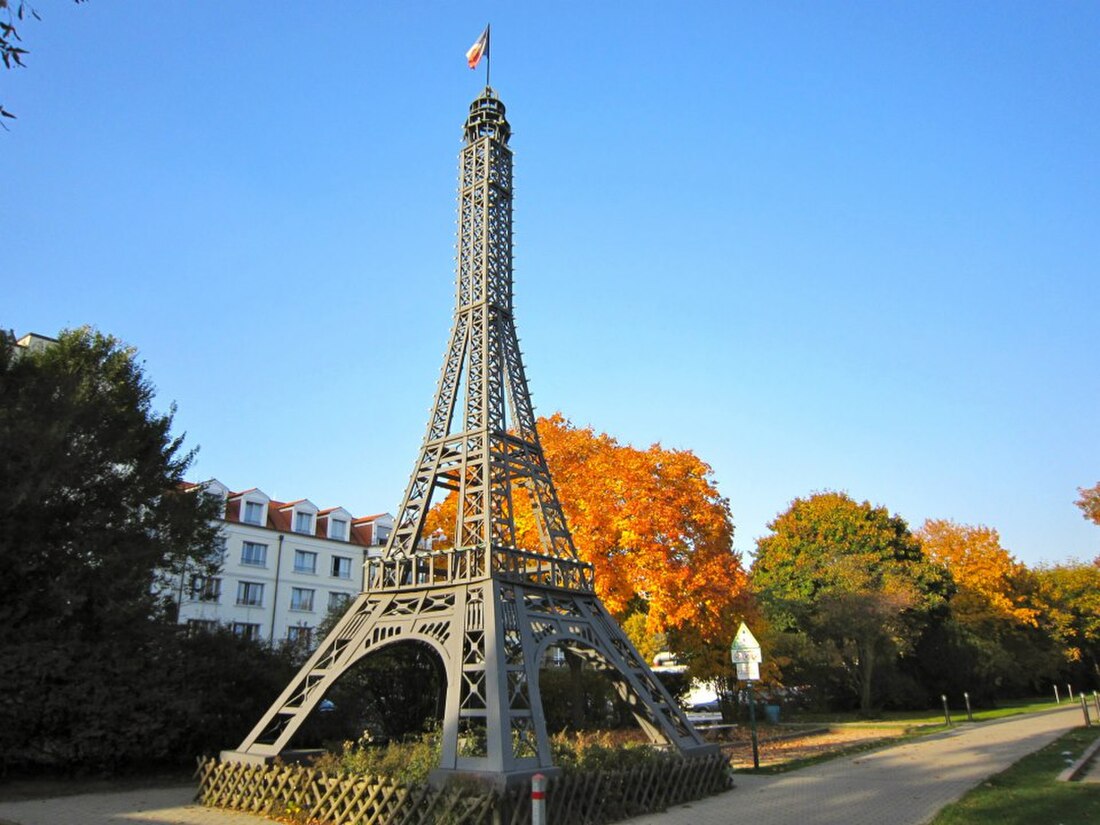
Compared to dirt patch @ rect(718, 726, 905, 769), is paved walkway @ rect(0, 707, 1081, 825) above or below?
above

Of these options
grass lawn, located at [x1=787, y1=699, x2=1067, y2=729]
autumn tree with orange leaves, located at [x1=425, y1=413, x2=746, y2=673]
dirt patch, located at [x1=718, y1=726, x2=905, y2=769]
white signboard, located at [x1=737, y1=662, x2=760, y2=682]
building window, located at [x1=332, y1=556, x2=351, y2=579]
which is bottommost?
grass lawn, located at [x1=787, y1=699, x2=1067, y2=729]

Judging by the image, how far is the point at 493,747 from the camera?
38.9ft

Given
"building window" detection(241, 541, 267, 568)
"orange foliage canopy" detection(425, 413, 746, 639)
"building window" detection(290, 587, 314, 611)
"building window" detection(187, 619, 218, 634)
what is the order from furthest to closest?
"building window" detection(290, 587, 314, 611) → "building window" detection(241, 541, 267, 568) → "orange foliage canopy" detection(425, 413, 746, 639) → "building window" detection(187, 619, 218, 634)

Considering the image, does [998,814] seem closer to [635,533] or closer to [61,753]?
[635,533]

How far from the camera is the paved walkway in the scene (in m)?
12.4

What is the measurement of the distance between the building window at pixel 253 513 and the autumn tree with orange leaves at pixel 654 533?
29.4 m

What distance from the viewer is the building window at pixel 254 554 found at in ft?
156

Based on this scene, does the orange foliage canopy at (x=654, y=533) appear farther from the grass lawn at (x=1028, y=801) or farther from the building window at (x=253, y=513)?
the building window at (x=253, y=513)

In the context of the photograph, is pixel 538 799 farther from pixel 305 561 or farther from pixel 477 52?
pixel 305 561

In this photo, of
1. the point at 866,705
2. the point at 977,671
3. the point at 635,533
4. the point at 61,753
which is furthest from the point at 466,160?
the point at 977,671

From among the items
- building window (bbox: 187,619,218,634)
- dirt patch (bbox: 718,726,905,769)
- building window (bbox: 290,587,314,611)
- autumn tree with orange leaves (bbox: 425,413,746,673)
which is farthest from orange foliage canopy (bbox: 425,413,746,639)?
building window (bbox: 290,587,314,611)

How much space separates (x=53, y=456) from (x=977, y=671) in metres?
49.7

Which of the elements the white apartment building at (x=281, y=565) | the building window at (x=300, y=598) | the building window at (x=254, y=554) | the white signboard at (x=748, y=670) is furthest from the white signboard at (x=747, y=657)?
the building window at (x=300, y=598)

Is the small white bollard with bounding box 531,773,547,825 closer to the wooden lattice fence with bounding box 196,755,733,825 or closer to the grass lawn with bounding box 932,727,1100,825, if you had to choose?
the wooden lattice fence with bounding box 196,755,733,825
